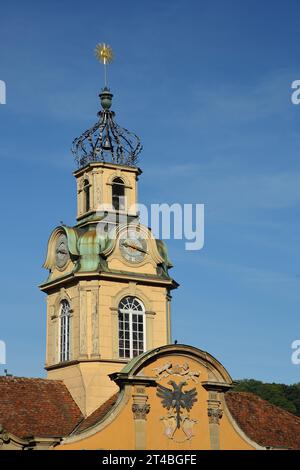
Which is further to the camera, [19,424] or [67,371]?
[67,371]

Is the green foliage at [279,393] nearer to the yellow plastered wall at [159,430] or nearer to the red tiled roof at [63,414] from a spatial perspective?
the red tiled roof at [63,414]

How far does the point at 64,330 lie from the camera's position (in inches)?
1743

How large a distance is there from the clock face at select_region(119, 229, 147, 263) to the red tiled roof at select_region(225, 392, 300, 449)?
7.52m

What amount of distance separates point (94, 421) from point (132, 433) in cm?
162

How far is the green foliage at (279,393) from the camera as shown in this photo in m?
108

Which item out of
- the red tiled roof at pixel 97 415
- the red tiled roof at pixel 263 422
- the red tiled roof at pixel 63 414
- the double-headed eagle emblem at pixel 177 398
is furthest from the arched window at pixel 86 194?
the red tiled roof at pixel 263 422

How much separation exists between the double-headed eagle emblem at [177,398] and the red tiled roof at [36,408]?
3658 mm

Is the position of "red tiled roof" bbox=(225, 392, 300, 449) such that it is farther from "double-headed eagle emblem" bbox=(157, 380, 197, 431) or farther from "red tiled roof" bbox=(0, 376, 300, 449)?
"double-headed eagle emblem" bbox=(157, 380, 197, 431)
